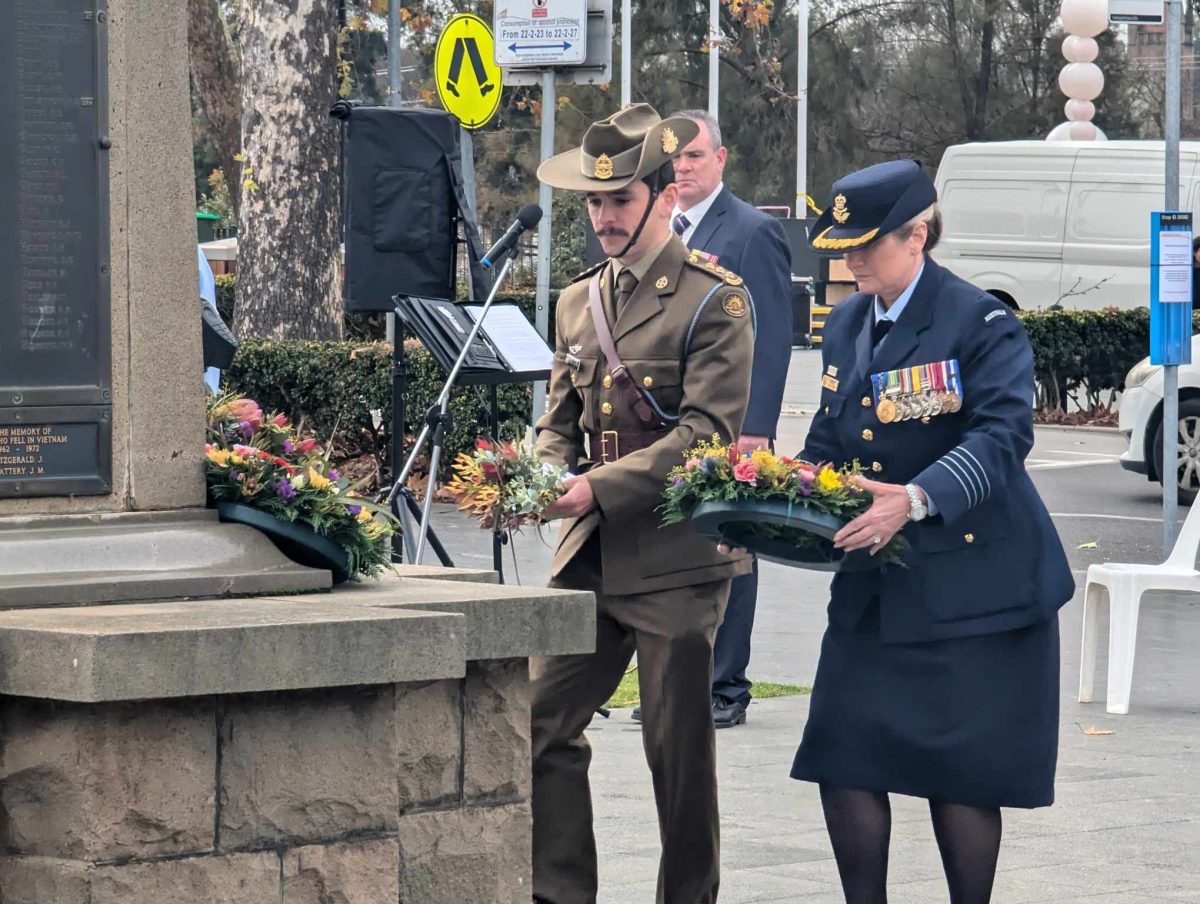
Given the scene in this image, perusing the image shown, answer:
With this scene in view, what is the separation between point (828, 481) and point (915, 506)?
0.65 feet

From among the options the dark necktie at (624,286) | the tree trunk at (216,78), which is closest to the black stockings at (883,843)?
the dark necktie at (624,286)

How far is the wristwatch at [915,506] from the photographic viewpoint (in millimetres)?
4695

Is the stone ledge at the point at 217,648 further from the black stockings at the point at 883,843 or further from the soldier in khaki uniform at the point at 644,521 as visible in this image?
the black stockings at the point at 883,843

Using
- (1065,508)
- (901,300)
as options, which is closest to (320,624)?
(901,300)

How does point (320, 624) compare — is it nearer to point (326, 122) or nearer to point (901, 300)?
point (901, 300)

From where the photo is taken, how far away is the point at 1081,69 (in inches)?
1081

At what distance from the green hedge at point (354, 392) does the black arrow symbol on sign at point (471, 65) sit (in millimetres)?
1853

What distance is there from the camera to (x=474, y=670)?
4582 millimetres

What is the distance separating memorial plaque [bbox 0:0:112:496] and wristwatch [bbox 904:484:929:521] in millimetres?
1645

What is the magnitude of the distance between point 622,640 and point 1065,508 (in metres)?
11.3

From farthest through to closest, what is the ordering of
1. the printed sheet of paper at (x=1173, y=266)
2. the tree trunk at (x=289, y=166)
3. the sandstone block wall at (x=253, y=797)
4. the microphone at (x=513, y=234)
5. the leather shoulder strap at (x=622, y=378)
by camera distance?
the tree trunk at (x=289, y=166) < the printed sheet of paper at (x=1173, y=266) < the microphone at (x=513, y=234) < the leather shoulder strap at (x=622, y=378) < the sandstone block wall at (x=253, y=797)

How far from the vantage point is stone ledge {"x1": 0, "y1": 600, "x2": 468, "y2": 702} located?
3756mm

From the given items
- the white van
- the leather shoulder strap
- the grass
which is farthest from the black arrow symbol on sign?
the white van

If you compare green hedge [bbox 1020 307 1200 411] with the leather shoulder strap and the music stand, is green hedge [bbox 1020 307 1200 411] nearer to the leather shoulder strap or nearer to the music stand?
the music stand
